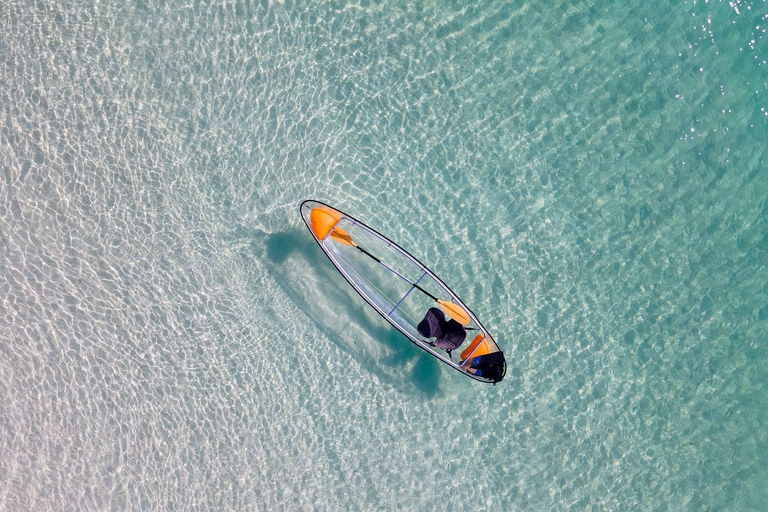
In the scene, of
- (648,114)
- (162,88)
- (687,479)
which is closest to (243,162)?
(162,88)

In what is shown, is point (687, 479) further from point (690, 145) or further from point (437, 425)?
point (690, 145)

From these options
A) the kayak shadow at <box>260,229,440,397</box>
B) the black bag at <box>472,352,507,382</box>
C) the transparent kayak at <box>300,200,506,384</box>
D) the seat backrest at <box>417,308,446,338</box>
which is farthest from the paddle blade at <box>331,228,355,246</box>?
the black bag at <box>472,352,507,382</box>

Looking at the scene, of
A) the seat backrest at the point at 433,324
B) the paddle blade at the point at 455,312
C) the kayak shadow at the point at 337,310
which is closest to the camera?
the seat backrest at the point at 433,324

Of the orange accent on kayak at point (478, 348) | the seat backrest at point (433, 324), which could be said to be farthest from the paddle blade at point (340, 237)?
the orange accent on kayak at point (478, 348)

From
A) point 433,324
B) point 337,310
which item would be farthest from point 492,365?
point 337,310

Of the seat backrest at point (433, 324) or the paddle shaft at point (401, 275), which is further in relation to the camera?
the paddle shaft at point (401, 275)

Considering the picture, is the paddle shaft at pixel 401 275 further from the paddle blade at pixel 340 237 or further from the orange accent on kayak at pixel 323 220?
the orange accent on kayak at pixel 323 220
